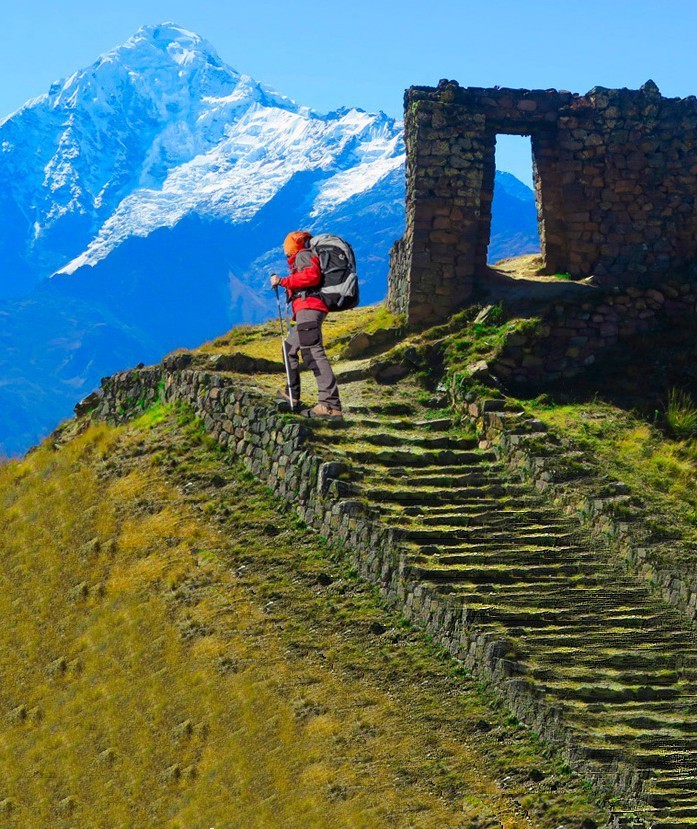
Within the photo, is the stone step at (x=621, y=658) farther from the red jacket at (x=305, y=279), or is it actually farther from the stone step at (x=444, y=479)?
the red jacket at (x=305, y=279)

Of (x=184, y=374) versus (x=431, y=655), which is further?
(x=184, y=374)

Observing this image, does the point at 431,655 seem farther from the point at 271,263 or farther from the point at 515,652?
the point at 271,263

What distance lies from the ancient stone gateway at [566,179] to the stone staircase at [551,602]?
16.8ft

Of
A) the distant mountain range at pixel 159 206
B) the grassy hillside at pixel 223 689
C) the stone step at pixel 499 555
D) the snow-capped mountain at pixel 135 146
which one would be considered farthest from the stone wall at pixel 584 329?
the snow-capped mountain at pixel 135 146

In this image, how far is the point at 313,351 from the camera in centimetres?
1986

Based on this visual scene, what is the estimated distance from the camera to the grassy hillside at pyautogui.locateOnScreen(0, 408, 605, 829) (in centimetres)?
1474

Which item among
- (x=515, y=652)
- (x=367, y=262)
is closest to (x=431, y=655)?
(x=515, y=652)

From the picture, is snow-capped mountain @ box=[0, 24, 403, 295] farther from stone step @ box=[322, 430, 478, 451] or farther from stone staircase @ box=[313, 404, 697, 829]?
stone staircase @ box=[313, 404, 697, 829]

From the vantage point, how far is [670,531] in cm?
1845

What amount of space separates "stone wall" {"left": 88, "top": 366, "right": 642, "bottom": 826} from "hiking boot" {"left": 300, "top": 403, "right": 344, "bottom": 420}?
44 centimetres

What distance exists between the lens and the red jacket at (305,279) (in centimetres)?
1975

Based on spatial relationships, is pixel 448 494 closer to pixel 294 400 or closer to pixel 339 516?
pixel 339 516

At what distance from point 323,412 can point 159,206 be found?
5800 inches

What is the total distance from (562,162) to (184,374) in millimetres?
8089
